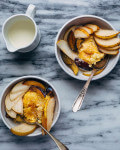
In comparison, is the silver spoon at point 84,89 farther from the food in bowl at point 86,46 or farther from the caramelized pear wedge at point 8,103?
the caramelized pear wedge at point 8,103

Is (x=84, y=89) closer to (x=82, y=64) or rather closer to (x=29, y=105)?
(x=82, y=64)

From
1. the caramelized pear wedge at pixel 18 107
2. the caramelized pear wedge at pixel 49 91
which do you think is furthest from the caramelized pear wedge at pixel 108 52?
the caramelized pear wedge at pixel 18 107

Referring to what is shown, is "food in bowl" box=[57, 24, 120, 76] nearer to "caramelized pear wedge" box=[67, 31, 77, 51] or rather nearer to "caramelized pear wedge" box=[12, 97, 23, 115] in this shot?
"caramelized pear wedge" box=[67, 31, 77, 51]

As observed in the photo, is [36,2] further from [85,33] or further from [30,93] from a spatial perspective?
[30,93]

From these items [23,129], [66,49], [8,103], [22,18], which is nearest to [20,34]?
[22,18]

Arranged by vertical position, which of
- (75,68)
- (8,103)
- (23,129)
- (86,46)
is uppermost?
(86,46)

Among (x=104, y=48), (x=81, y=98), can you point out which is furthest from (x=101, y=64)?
(x=81, y=98)
